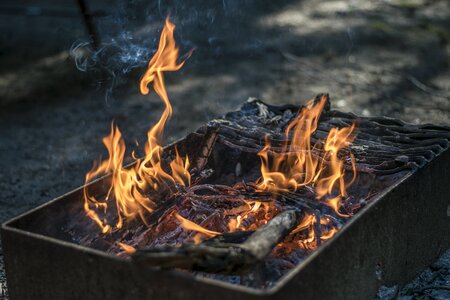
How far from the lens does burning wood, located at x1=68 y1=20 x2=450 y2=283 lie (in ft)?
10.2

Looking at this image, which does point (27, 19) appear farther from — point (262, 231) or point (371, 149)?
point (262, 231)

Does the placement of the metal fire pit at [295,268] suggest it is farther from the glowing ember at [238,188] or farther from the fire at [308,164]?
the fire at [308,164]

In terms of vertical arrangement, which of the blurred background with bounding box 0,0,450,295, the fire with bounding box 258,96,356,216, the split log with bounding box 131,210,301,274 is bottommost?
the blurred background with bounding box 0,0,450,295

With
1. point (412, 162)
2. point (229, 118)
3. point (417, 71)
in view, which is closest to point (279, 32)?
point (417, 71)

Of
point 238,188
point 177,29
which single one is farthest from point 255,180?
point 177,29

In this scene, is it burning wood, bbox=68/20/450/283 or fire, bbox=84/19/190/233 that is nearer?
burning wood, bbox=68/20/450/283

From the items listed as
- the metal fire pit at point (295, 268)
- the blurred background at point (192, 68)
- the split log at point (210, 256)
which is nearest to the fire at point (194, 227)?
the split log at point (210, 256)

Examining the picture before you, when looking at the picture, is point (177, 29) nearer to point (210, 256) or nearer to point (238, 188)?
point (238, 188)

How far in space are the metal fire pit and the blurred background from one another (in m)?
1.93

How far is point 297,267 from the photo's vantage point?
8.26 feet

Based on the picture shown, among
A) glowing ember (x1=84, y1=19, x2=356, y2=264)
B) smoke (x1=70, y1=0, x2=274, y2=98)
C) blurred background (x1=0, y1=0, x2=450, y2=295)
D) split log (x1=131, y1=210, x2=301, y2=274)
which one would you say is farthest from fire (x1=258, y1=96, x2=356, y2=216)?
smoke (x1=70, y1=0, x2=274, y2=98)

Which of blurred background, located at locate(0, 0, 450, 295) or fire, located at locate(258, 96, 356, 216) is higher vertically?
fire, located at locate(258, 96, 356, 216)

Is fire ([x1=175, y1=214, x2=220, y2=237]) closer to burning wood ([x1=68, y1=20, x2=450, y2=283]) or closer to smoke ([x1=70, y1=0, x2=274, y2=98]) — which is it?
burning wood ([x1=68, y1=20, x2=450, y2=283])

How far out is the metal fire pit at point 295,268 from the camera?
99.1 inches
